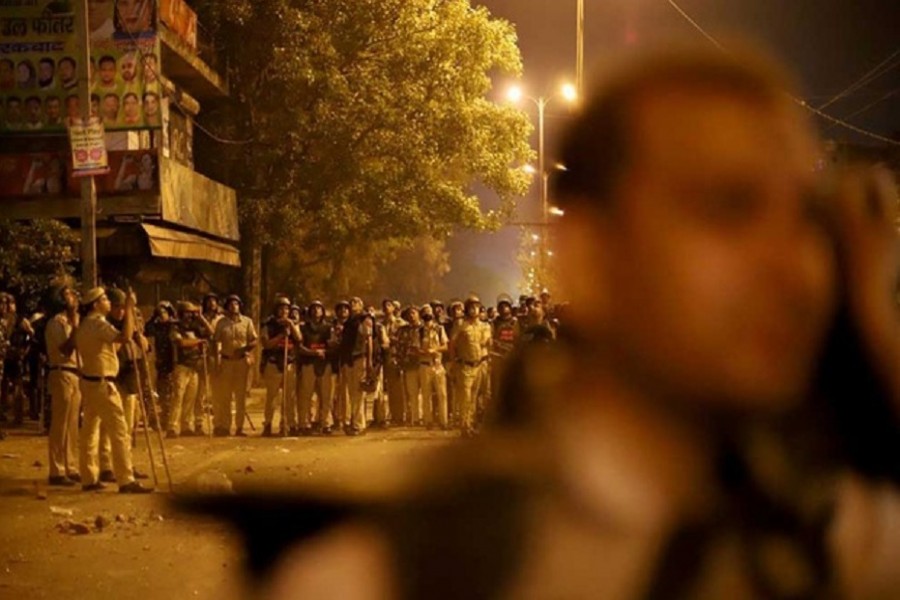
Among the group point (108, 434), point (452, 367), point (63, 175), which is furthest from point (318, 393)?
point (63, 175)

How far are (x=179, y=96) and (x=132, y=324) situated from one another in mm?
14805

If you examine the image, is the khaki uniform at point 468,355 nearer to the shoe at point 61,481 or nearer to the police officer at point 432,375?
the police officer at point 432,375

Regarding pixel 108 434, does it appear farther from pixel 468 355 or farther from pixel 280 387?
pixel 468 355

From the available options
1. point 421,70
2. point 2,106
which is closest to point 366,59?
point 421,70

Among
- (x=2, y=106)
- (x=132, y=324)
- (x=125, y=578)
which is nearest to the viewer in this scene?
(x=125, y=578)

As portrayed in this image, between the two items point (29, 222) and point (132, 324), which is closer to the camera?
point (132, 324)

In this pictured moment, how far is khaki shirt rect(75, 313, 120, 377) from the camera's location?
10.7m

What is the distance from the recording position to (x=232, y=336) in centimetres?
1590

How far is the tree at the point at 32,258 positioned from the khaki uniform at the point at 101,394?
21.2ft

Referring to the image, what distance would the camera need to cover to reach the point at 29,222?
1747cm

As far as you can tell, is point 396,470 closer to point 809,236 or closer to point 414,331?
point 809,236

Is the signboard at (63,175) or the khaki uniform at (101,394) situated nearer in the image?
the khaki uniform at (101,394)

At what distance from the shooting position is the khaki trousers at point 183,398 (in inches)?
605

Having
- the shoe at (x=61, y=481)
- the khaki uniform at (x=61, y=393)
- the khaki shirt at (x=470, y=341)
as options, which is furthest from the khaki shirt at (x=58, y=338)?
the khaki shirt at (x=470, y=341)
